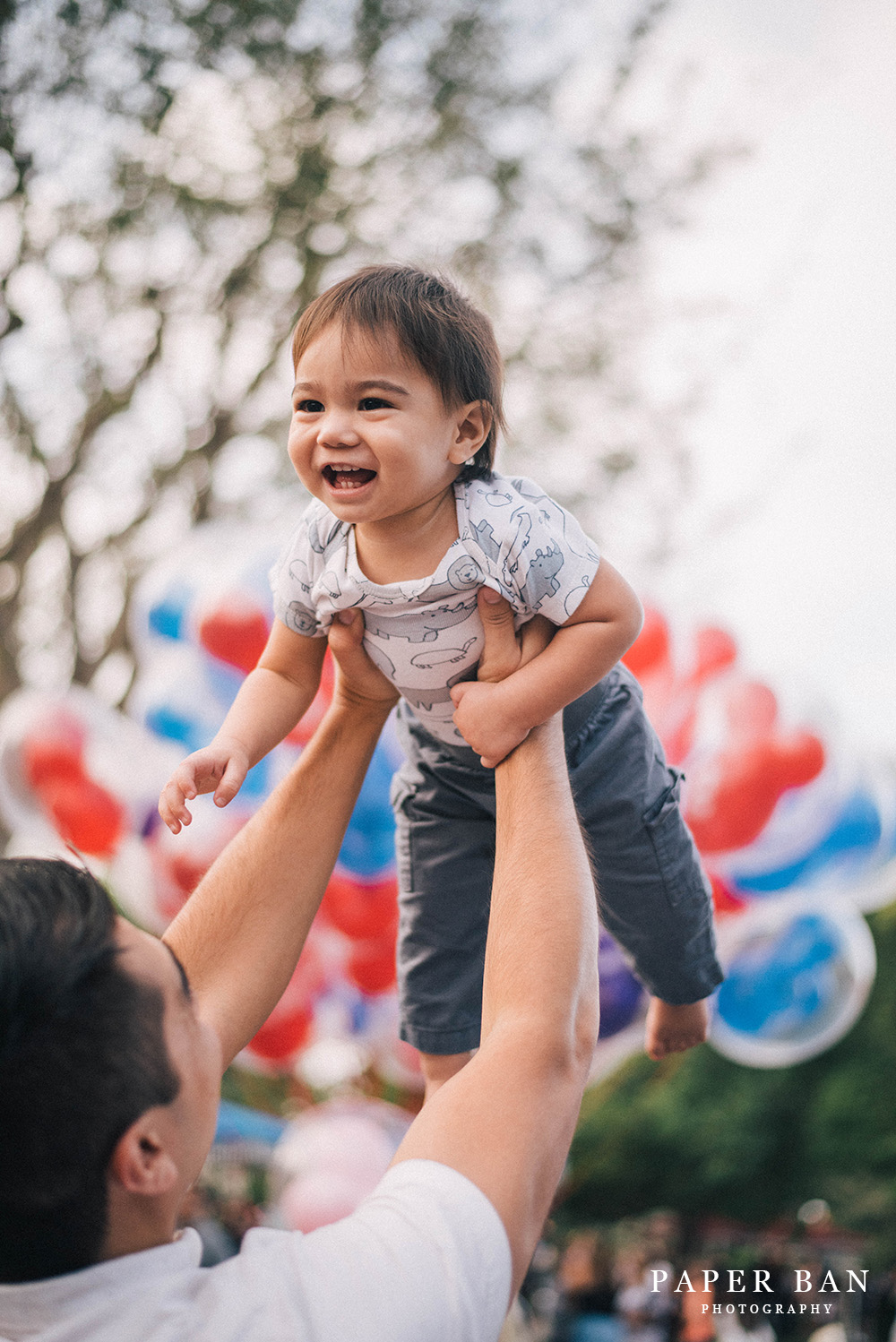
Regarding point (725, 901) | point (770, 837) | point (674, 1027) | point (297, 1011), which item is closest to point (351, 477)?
point (674, 1027)

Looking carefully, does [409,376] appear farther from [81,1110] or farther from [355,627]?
[81,1110]

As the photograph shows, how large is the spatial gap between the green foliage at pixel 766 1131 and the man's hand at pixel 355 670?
9.89m

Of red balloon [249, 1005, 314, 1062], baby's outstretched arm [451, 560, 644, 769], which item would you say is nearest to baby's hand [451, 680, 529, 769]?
baby's outstretched arm [451, 560, 644, 769]

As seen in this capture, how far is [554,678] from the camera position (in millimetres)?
1449

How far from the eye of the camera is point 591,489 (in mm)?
7281

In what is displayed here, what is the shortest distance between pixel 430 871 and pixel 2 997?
92cm

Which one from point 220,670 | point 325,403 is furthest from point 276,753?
point 325,403

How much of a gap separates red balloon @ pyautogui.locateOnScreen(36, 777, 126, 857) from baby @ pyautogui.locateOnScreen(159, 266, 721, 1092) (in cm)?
275

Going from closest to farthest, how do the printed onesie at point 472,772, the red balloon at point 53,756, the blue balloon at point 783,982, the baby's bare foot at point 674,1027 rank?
the printed onesie at point 472,772, the baby's bare foot at point 674,1027, the blue balloon at point 783,982, the red balloon at point 53,756

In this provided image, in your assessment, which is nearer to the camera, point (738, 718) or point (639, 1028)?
point (738, 718)

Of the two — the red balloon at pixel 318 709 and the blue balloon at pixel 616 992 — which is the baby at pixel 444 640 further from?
the blue balloon at pixel 616 992

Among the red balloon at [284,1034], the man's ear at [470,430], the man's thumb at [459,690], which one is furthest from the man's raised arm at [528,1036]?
the red balloon at [284,1034]

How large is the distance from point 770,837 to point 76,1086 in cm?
342

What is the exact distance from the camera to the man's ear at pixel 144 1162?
100cm
